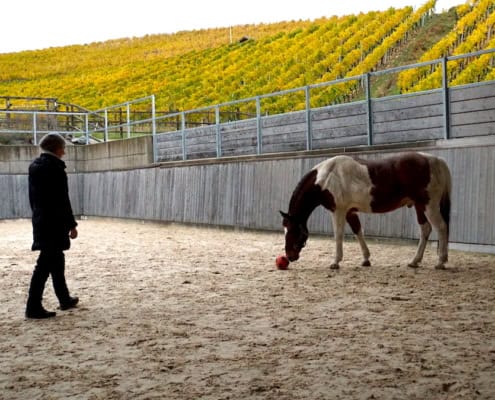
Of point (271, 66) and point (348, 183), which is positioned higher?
point (271, 66)

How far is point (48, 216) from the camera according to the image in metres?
5.79

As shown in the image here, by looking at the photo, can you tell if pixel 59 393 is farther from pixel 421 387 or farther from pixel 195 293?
pixel 195 293

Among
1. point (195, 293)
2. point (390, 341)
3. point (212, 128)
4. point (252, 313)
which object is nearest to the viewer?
point (390, 341)

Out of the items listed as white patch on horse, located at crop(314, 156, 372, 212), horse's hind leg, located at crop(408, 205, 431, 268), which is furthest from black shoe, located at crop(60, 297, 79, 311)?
horse's hind leg, located at crop(408, 205, 431, 268)

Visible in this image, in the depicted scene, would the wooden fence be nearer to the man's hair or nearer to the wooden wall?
the wooden wall

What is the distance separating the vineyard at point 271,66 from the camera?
27.6 metres

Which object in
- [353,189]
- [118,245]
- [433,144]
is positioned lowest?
[118,245]

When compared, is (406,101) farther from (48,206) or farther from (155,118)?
(155,118)

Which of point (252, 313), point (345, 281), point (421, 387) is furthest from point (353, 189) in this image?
point (421, 387)

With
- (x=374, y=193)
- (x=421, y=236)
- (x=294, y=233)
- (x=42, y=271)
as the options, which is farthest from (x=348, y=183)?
(x=42, y=271)

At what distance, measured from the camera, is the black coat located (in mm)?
5762

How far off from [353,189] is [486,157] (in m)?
2.24

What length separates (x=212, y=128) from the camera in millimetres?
16312

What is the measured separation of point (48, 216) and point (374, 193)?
13.2 ft
